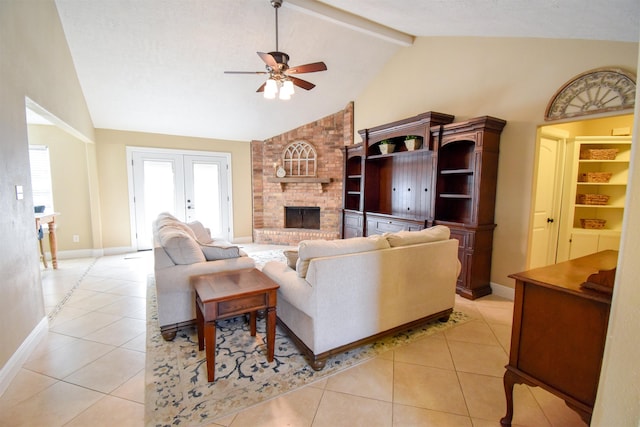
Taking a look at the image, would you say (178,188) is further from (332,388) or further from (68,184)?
(332,388)

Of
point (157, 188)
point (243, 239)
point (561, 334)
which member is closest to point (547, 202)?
point (561, 334)

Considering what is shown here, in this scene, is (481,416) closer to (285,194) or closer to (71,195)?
(285,194)

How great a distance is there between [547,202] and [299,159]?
14.7ft

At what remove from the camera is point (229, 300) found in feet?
6.28

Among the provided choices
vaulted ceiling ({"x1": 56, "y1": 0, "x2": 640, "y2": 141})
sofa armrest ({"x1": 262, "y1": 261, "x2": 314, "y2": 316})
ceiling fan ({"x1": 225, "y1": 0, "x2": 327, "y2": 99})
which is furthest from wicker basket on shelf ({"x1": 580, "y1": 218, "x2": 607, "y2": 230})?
sofa armrest ({"x1": 262, "y1": 261, "x2": 314, "y2": 316})

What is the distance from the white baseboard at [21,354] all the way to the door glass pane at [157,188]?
3415mm

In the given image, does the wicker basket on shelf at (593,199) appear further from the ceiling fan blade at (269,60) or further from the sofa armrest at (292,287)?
the ceiling fan blade at (269,60)

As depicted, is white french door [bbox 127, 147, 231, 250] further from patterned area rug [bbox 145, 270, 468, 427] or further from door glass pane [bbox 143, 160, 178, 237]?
patterned area rug [bbox 145, 270, 468, 427]

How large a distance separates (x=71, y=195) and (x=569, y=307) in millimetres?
6819

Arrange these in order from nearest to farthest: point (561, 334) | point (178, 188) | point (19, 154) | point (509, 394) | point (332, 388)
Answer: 1. point (561, 334)
2. point (509, 394)
3. point (332, 388)
4. point (19, 154)
5. point (178, 188)

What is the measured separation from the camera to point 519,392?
73.8 inches

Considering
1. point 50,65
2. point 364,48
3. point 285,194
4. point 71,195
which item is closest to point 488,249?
point 364,48

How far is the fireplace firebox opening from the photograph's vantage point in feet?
21.7

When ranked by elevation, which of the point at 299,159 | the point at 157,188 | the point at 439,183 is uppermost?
the point at 299,159
